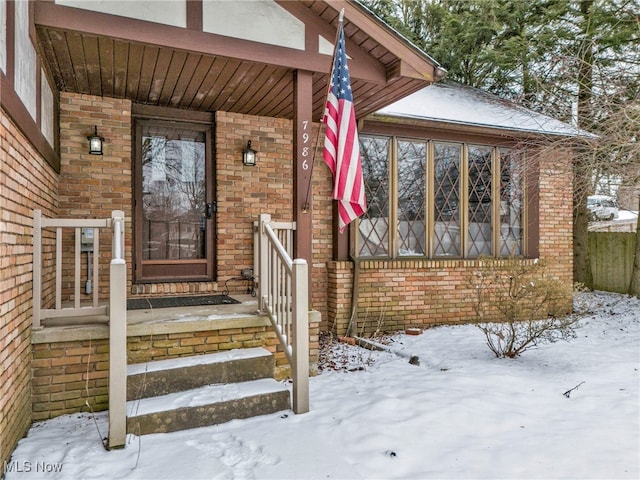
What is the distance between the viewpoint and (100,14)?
10.9 ft

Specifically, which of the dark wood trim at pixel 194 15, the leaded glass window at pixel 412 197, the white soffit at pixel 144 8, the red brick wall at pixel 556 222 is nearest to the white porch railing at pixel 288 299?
the dark wood trim at pixel 194 15

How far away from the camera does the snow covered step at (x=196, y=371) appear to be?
3.09 meters

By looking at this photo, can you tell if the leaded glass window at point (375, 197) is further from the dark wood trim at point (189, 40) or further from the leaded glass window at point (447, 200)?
the dark wood trim at point (189, 40)

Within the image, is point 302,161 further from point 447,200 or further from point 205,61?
point 447,200

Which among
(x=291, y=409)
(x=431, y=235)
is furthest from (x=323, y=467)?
(x=431, y=235)

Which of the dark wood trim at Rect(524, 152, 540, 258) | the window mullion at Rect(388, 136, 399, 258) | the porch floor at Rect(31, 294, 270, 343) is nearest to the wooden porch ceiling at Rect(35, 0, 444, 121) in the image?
the window mullion at Rect(388, 136, 399, 258)

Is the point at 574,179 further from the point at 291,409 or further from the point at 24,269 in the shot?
the point at 24,269

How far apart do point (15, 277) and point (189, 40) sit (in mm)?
2207

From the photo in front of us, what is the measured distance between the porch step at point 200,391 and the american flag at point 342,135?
1.54 metres

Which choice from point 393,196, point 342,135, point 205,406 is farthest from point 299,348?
point 393,196

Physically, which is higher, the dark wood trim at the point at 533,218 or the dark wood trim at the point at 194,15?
the dark wood trim at the point at 194,15

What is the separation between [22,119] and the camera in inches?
108

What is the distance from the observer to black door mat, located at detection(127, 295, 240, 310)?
429 cm

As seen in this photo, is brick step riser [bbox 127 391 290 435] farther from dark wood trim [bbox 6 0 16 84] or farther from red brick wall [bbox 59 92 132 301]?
red brick wall [bbox 59 92 132 301]
